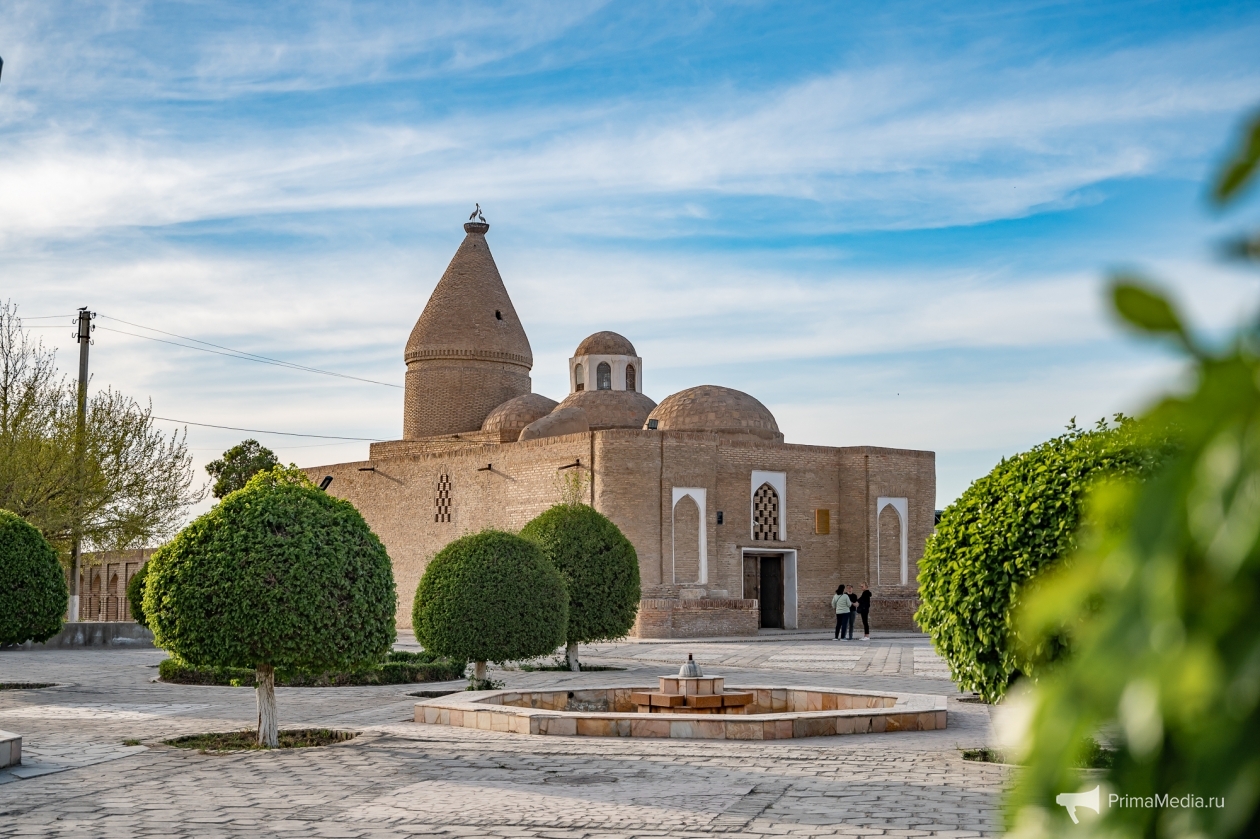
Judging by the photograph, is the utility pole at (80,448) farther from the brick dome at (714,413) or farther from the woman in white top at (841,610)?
the woman in white top at (841,610)

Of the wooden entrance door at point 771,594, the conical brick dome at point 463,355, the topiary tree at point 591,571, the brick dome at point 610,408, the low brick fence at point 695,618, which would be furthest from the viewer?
the conical brick dome at point 463,355

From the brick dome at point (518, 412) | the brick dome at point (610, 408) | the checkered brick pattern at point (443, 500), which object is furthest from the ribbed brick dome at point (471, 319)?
the checkered brick pattern at point (443, 500)

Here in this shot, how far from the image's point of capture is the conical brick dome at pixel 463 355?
36.9 metres

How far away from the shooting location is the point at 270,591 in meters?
8.58

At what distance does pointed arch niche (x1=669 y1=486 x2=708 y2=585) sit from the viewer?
93.2ft

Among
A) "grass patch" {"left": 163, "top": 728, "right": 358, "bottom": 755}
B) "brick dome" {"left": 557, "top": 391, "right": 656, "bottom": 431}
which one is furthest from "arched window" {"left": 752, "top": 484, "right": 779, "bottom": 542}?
"grass patch" {"left": 163, "top": 728, "right": 358, "bottom": 755}

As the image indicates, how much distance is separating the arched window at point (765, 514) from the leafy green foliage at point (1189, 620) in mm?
29356

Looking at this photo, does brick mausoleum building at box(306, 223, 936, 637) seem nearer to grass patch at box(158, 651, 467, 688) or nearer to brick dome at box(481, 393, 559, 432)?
brick dome at box(481, 393, 559, 432)

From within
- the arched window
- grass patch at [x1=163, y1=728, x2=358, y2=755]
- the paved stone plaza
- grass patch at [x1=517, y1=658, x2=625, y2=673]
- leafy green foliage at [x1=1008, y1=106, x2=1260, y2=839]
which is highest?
the arched window

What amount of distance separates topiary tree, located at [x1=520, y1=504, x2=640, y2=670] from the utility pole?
1179 cm

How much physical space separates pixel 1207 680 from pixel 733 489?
29.0 m

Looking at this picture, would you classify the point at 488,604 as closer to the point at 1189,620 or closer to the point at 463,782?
the point at 463,782

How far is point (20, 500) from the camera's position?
23406 mm

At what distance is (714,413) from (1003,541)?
24025 mm
